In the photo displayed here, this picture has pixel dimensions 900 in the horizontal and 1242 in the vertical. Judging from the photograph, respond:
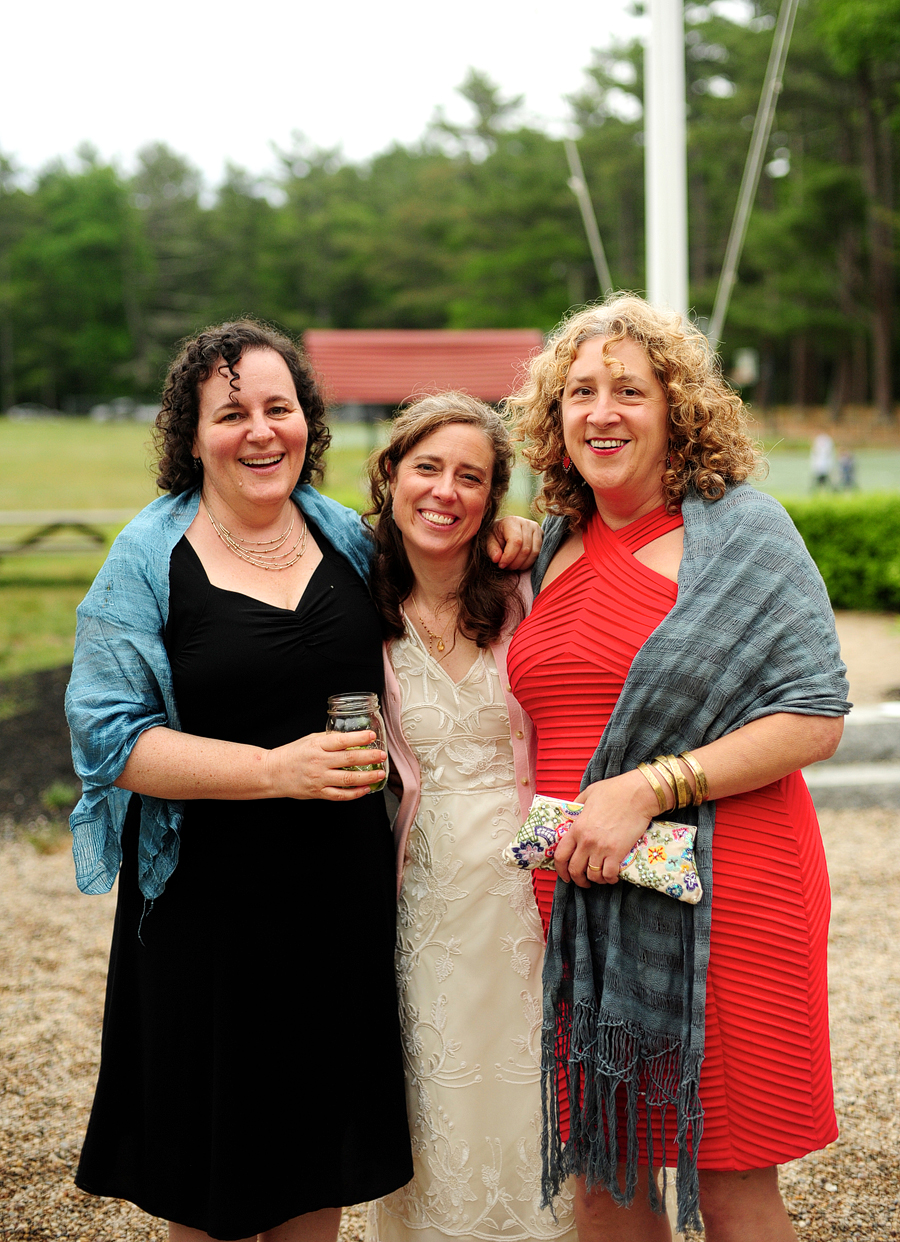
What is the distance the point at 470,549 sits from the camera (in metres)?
2.53

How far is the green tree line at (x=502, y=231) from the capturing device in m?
37.4

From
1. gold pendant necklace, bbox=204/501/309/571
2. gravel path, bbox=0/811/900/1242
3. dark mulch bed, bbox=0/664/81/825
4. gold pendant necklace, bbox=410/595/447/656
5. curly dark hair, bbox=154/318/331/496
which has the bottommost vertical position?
gravel path, bbox=0/811/900/1242

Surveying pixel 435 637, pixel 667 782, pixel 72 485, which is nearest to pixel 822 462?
pixel 72 485

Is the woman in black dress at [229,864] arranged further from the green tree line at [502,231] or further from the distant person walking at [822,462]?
the green tree line at [502,231]

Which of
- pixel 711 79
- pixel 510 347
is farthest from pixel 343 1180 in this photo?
pixel 711 79

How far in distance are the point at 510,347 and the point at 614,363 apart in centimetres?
1605

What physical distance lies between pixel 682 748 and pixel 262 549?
1.04 metres

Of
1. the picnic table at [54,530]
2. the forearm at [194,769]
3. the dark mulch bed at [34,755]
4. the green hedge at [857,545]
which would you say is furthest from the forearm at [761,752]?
the picnic table at [54,530]

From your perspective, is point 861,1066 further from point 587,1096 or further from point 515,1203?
point 587,1096

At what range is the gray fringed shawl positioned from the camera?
6.19 ft

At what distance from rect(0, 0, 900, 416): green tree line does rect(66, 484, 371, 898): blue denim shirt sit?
31.4 meters

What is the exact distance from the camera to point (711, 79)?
39125 mm

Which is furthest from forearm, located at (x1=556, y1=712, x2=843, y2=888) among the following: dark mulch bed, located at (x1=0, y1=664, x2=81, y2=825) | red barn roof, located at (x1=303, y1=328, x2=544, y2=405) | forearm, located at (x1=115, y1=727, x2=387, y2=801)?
red barn roof, located at (x1=303, y1=328, x2=544, y2=405)

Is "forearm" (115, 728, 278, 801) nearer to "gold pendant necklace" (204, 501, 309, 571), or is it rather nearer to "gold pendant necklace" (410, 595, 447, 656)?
"gold pendant necklace" (204, 501, 309, 571)
